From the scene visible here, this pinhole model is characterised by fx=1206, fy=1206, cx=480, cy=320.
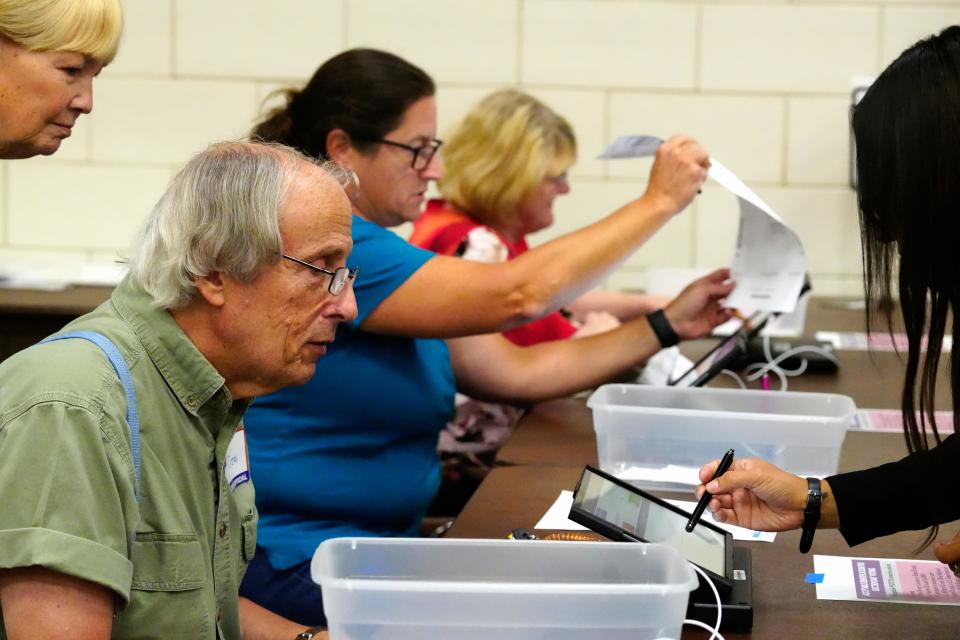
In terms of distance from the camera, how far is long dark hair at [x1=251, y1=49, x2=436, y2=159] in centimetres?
213

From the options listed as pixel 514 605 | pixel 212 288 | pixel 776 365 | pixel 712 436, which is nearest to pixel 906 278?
pixel 712 436

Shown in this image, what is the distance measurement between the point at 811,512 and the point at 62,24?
1188 millimetres

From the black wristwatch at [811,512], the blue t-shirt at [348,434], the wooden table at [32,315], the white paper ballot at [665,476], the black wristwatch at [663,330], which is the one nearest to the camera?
the black wristwatch at [811,512]

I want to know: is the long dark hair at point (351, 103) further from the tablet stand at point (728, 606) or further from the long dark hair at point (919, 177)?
the tablet stand at point (728, 606)

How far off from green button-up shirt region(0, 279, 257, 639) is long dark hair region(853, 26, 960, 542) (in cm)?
78

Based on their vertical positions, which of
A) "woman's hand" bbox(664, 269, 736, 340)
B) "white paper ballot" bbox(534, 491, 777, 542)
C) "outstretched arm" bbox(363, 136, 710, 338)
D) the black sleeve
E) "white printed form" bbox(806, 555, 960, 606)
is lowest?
"white paper ballot" bbox(534, 491, 777, 542)

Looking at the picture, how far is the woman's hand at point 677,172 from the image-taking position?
84.0 inches

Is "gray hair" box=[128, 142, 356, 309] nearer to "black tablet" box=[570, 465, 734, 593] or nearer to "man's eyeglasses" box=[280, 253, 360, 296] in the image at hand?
"man's eyeglasses" box=[280, 253, 360, 296]

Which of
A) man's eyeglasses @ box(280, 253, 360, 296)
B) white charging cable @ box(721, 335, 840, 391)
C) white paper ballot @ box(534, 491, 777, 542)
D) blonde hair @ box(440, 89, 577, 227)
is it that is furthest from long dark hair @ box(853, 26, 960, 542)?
blonde hair @ box(440, 89, 577, 227)

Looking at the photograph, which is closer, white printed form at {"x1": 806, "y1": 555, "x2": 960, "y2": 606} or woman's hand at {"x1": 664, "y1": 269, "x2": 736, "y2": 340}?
white printed form at {"x1": 806, "y1": 555, "x2": 960, "y2": 606}

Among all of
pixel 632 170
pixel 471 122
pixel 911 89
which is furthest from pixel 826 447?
pixel 632 170

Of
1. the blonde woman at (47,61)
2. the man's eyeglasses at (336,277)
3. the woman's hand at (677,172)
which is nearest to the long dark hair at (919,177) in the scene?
the man's eyeglasses at (336,277)

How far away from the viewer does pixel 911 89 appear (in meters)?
1.36

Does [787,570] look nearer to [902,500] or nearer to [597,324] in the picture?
[902,500]
